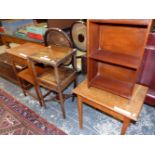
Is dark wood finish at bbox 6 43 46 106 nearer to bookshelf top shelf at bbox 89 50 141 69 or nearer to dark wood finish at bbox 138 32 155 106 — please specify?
bookshelf top shelf at bbox 89 50 141 69

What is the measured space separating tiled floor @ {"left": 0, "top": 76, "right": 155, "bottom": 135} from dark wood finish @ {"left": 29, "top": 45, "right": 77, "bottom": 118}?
313 millimetres

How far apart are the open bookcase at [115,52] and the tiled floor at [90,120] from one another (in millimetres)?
606

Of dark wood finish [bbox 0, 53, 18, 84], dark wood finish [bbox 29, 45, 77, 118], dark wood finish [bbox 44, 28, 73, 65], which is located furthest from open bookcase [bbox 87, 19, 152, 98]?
dark wood finish [bbox 0, 53, 18, 84]

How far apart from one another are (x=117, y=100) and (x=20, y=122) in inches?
50.0

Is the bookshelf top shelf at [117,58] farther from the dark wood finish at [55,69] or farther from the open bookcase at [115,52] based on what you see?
the dark wood finish at [55,69]

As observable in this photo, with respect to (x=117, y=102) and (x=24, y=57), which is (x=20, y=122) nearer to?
(x=24, y=57)

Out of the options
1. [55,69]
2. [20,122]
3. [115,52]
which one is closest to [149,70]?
[115,52]

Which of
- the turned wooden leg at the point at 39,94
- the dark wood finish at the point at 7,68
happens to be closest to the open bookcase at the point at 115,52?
the turned wooden leg at the point at 39,94

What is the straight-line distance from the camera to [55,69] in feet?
4.35

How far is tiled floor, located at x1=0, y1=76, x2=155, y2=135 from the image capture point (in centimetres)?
158

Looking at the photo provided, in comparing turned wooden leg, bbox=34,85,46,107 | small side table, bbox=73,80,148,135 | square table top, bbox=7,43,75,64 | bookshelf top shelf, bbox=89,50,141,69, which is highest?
bookshelf top shelf, bbox=89,50,141,69

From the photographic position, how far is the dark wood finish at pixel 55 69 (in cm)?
137
